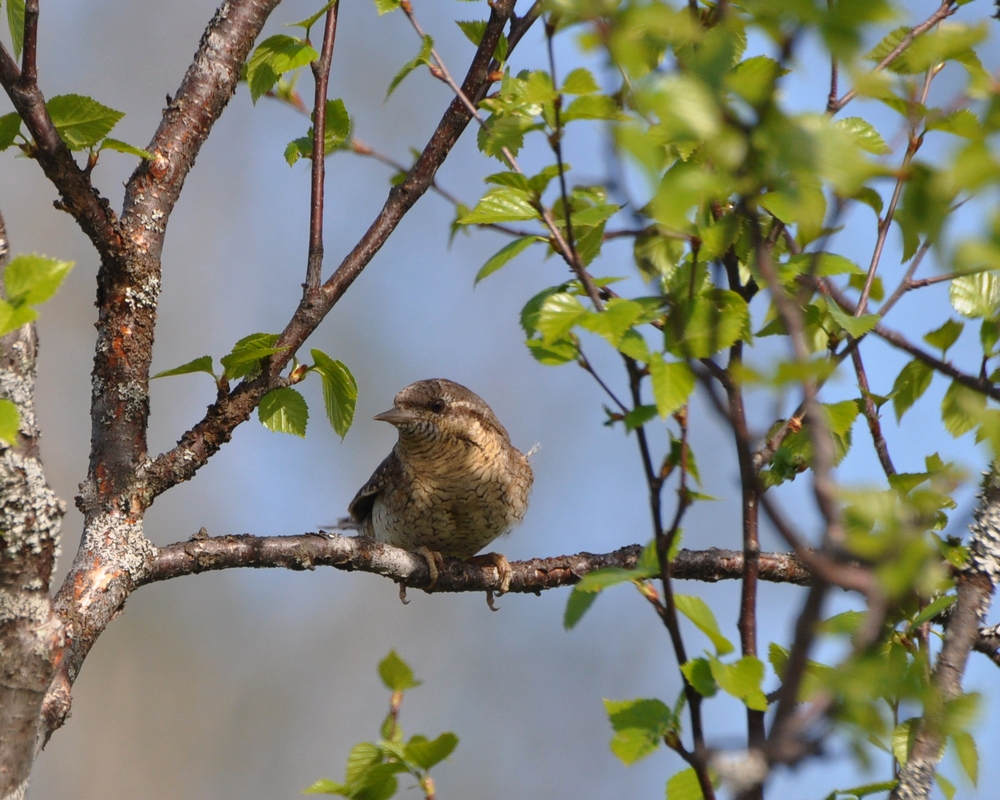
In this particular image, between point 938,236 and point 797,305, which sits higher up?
point 797,305

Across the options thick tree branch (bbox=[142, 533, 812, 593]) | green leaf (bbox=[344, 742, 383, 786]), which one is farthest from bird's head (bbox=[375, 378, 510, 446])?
green leaf (bbox=[344, 742, 383, 786])

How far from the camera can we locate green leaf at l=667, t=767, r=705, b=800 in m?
1.35

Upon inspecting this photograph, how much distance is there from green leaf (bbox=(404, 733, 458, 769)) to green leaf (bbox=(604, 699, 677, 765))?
25 centimetres

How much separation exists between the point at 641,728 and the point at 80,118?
155 cm

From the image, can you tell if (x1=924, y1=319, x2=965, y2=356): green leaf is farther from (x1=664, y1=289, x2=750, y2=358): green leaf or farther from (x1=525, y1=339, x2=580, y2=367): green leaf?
(x1=525, y1=339, x2=580, y2=367): green leaf

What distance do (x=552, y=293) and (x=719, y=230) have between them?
10.0 inches

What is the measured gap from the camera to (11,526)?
137cm

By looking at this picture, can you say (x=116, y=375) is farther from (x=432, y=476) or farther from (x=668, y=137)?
(x=432, y=476)

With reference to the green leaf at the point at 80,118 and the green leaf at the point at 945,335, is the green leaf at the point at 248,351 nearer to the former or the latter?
the green leaf at the point at 80,118

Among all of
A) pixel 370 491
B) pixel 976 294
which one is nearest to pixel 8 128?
pixel 976 294

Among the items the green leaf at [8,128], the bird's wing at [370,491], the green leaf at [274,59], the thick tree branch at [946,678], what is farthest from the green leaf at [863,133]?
the bird's wing at [370,491]

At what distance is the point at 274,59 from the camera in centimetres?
225

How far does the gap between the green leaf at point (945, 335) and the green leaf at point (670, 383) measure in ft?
3.13

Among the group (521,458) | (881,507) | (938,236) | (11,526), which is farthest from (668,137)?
(521,458)
